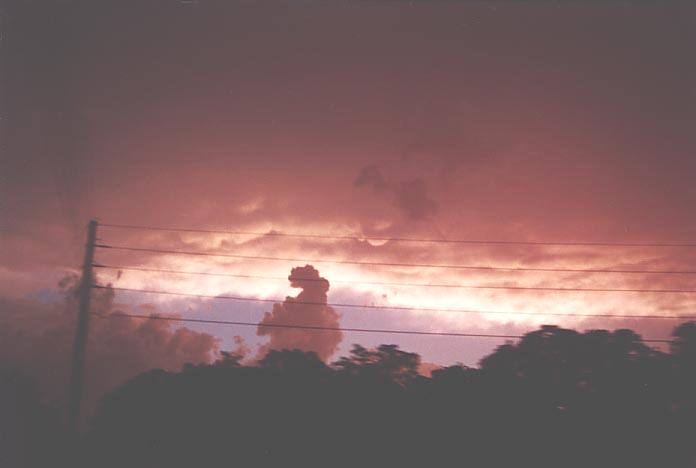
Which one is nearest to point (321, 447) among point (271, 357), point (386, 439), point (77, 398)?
point (386, 439)

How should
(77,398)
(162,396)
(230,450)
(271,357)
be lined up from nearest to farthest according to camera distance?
(77,398) < (230,450) < (162,396) < (271,357)

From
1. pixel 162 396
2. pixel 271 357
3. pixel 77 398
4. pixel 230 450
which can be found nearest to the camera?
pixel 77 398

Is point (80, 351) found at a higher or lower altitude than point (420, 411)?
higher

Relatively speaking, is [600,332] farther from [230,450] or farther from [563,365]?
[230,450]

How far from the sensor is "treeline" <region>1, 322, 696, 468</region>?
19.7 m

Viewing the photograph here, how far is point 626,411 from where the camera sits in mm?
23578

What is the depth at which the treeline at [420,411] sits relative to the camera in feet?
64.5

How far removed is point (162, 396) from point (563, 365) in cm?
1696

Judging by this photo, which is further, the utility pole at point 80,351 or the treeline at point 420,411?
the treeline at point 420,411

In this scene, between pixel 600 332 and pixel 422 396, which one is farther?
pixel 600 332

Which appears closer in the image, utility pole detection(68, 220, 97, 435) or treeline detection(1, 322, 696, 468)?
utility pole detection(68, 220, 97, 435)

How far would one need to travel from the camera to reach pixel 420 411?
2194 cm

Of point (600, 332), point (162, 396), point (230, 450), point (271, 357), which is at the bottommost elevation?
point (230, 450)

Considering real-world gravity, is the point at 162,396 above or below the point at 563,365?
below
